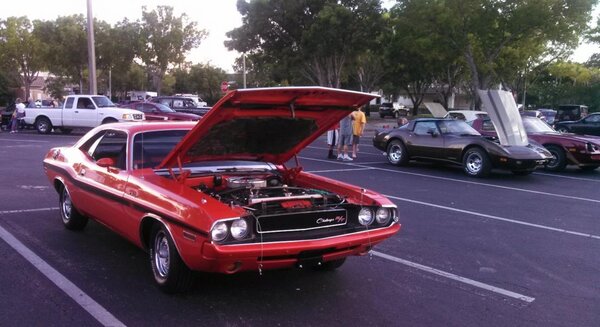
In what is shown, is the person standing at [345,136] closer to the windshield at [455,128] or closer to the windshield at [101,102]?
the windshield at [455,128]

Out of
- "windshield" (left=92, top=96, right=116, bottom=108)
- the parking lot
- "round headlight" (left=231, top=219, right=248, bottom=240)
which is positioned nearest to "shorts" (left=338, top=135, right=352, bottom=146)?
the parking lot

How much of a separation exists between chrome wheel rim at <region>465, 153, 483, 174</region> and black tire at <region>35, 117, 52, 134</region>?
17883 millimetres

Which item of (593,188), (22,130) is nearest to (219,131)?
(593,188)

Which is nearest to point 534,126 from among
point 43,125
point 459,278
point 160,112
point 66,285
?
point 459,278

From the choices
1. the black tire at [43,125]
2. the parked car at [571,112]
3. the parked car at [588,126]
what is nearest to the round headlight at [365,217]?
the parked car at [588,126]

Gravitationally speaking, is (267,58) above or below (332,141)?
above

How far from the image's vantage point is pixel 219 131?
4.70 m

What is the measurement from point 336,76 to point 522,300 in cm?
2864

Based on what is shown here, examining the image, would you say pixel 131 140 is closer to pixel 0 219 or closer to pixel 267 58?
pixel 0 219

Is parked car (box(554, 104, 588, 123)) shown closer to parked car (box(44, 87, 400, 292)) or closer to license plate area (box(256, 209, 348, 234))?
parked car (box(44, 87, 400, 292))

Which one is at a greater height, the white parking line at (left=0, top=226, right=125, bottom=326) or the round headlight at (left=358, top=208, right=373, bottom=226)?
the round headlight at (left=358, top=208, right=373, bottom=226)

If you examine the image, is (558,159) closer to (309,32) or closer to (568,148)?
(568,148)

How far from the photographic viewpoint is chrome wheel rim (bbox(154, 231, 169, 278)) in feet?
14.3

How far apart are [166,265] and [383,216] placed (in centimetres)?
190
